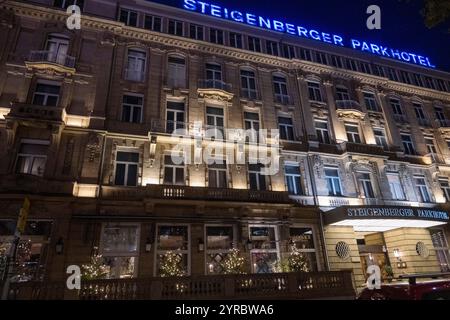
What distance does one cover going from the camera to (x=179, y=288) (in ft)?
41.9

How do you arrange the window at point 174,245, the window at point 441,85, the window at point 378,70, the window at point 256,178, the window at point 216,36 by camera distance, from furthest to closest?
the window at point 441,85 < the window at point 378,70 < the window at point 216,36 < the window at point 256,178 < the window at point 174,245

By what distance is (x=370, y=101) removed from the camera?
95.6 feet

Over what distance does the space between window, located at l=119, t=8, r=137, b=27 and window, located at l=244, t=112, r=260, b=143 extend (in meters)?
11.1

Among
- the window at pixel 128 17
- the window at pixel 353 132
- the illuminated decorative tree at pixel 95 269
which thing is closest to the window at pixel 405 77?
the window at pixel 353 132

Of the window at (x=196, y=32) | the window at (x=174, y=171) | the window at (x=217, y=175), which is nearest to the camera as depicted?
the window at (x=174, y=171)

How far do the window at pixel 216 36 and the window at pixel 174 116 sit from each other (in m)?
6.96

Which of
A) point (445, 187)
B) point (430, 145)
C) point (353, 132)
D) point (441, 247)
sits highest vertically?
point (353, 132)

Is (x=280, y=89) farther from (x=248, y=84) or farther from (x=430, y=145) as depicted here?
(x=430, y=145)

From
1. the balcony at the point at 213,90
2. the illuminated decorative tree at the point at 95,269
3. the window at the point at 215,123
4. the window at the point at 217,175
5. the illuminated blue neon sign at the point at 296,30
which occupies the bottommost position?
the illuminated decorative tree at the point at 95,269

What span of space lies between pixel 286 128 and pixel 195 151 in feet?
27.3

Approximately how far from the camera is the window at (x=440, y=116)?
31217 millimetres

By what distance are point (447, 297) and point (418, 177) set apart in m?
22.5

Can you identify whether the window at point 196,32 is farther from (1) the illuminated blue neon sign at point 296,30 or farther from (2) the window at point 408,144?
(2) the window at point 408,144

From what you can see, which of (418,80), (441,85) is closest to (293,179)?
(418,80)
